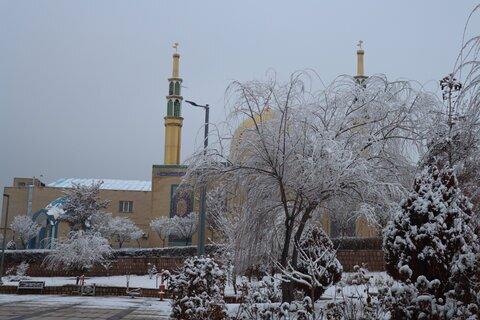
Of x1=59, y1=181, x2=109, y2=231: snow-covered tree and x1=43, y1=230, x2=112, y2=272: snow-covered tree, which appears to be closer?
x1=43, y1=230, x2=112, y2=272: snow-covered tree

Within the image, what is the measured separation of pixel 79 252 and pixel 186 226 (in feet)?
58.3

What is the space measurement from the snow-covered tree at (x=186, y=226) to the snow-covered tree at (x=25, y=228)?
1563 centimetres

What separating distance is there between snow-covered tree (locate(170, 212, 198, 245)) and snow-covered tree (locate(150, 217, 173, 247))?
0.47 meters

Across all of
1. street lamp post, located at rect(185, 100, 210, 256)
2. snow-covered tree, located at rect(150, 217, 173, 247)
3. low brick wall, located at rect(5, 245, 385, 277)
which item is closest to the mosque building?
snow-covered tree, located at rect(150, 217, 173, 247)

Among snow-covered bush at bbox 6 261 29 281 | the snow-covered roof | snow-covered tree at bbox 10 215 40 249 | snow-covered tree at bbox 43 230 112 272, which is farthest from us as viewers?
the snow-covered roof

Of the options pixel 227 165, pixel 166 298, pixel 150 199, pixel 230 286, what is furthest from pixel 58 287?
pixel 150 199

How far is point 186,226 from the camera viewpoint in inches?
2108

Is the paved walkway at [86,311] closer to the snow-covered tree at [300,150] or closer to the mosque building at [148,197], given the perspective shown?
the snow-covered tree at [300,150]

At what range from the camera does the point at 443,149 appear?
11250 millimetres

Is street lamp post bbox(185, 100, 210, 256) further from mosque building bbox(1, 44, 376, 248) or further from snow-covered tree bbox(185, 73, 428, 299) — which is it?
mosque building bbox(1, 44, 376, 248)

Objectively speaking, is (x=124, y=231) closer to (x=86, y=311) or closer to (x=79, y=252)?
(x=79, y=252)

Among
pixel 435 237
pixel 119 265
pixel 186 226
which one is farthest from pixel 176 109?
pixel 435 237

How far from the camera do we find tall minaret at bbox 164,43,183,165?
62375mm

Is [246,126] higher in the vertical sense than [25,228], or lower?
higher
